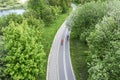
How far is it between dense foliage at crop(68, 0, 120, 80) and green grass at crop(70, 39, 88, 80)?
129 inches

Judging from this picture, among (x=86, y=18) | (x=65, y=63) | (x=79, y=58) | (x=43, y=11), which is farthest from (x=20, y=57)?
(x=43, y=11)

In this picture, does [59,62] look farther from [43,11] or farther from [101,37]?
[43,11]

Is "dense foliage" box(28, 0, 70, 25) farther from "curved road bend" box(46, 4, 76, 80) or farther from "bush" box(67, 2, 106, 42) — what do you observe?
"bush" box(67, 2, 106, 42)

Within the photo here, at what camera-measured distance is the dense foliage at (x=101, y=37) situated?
34.1 meters

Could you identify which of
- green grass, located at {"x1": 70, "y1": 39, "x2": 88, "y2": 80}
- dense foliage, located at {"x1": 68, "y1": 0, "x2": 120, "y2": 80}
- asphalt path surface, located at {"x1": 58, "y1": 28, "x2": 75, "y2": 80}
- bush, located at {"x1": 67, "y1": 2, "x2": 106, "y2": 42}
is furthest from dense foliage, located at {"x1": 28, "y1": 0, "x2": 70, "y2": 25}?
green grass, located at {"x1": 70, "y1": 39, "x2": 88, "y2": 80}

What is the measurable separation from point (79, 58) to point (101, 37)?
15260mm

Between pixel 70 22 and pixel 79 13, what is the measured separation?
4379 millimetres

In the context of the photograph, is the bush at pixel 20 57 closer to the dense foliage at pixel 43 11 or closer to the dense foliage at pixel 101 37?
the dense foliage at pixel 101 37

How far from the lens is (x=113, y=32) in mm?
41312

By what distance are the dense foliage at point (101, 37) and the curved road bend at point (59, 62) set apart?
542cm

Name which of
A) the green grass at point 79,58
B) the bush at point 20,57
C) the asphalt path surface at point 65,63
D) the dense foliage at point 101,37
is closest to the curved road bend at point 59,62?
the asphalt path surface at point 65,63

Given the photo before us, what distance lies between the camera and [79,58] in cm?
5612

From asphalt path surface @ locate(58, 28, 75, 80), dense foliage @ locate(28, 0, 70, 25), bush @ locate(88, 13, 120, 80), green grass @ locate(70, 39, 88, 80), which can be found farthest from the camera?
dense foliage @ locate(28, 0, 70, 25)

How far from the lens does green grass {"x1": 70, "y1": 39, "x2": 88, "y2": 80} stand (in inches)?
1918
